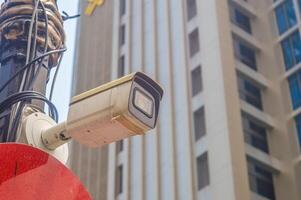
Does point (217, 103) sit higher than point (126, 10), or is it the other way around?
point (126, 10)

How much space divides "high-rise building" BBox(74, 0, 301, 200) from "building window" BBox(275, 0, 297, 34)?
0.15ft

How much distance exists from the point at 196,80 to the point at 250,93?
240 centimetres

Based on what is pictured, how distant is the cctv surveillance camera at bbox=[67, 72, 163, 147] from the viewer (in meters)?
2.13

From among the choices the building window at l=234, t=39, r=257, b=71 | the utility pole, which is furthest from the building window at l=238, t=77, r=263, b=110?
the utility pole

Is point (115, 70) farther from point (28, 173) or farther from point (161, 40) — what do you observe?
point (28, 173)

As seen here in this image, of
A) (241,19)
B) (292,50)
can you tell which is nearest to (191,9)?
(241,19)

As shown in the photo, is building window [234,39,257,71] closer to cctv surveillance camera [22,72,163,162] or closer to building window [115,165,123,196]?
building window [115,165,123,196]

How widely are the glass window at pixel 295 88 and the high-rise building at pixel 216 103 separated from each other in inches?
1.7

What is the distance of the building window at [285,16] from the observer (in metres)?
27.3

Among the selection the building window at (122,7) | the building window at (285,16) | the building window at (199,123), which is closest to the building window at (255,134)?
the building window at (199,123)

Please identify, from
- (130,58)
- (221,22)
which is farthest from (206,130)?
(130,58)

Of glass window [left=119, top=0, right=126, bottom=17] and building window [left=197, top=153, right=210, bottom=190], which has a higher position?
glass window [left=119, top=0, right=126, bottom=17]

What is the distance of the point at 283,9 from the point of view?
27.9 m

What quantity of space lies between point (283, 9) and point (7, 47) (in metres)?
26.3
